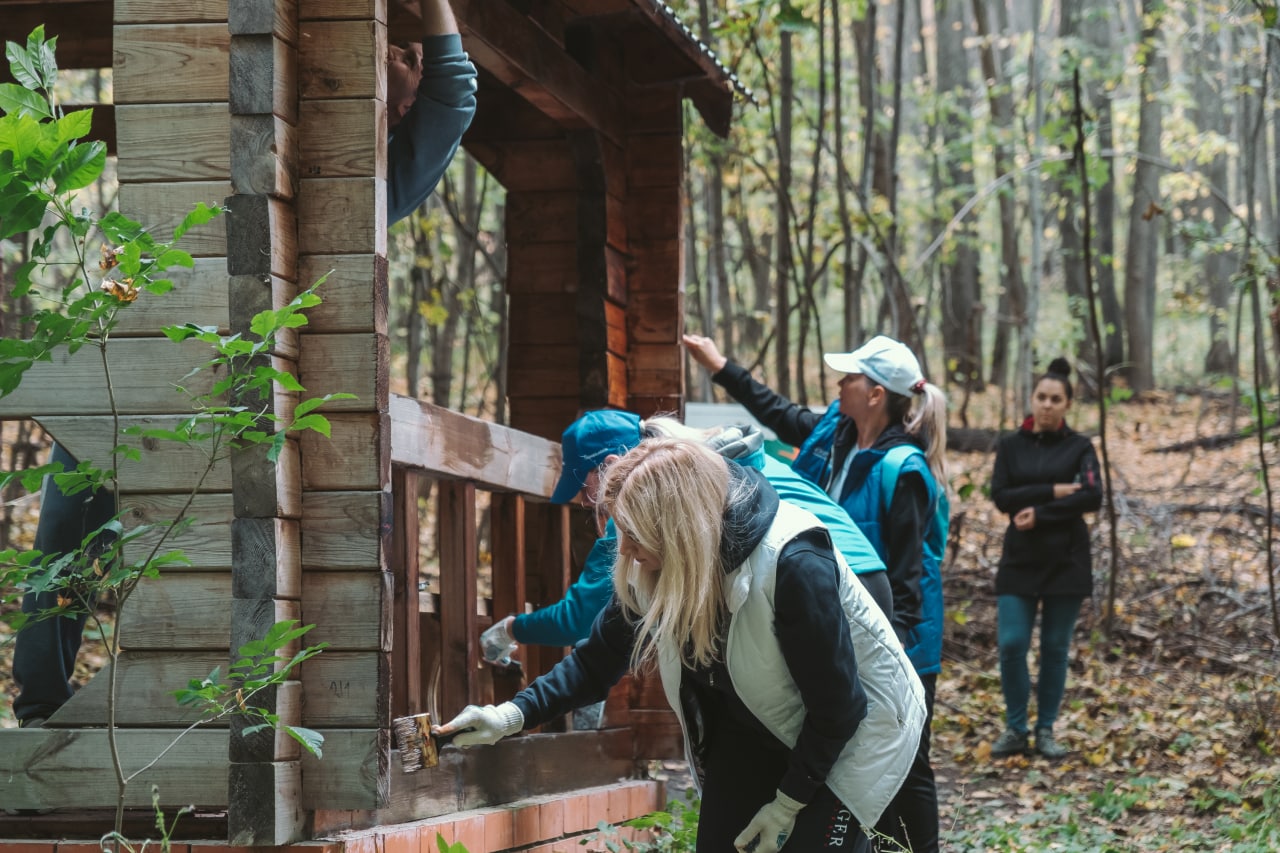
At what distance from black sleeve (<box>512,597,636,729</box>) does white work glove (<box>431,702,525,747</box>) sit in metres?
0.08

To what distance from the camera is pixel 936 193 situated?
21.1 metres

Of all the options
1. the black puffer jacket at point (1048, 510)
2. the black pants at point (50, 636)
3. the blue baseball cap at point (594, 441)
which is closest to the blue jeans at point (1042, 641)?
the black puffer jacket at point (1048, 510)

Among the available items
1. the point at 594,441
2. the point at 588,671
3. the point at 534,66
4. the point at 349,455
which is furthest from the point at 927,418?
the point at 349,455

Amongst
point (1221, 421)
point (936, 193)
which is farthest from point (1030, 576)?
point (936, 193)

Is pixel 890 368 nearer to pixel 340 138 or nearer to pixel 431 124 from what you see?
pixel 431 124

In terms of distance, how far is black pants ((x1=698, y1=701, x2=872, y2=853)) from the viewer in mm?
3346

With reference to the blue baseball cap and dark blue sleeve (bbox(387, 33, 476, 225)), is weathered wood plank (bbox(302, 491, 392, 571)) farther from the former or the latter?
dark blue sleeve (bbox(387, 33, 476, 225))

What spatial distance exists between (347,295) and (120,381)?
1.93 feet

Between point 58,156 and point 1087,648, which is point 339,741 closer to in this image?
point 58,156

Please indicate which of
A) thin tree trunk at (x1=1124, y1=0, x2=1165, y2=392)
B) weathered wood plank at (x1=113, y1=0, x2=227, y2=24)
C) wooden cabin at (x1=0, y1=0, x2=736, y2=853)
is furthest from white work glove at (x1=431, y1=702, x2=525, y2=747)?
thin tree trunk at (x1=1124, y1=0, x2=1165, y2=392)

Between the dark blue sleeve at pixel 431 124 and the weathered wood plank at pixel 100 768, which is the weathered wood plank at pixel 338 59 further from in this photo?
the weathered wood plank at pixel 100 768

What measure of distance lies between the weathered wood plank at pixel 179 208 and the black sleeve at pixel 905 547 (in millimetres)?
2381

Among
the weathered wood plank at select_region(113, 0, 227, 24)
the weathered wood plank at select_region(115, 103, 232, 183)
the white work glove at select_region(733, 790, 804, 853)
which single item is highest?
the weathered wood plank at select_region(113, 0, 227, 24)

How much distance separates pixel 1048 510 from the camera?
7500mm
